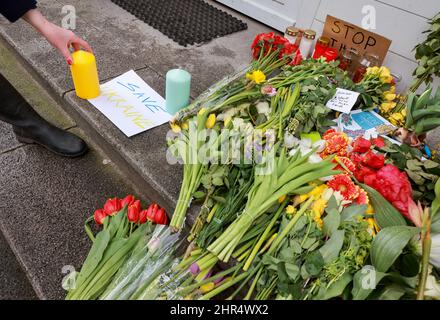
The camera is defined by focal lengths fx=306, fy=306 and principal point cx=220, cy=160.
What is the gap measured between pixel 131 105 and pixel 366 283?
144 centimetres

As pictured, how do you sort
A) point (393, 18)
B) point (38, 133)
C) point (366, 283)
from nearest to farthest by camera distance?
point (366, 283)
point (38, 133)
point (393, 18)

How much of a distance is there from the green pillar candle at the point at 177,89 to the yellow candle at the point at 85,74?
1.37 ft

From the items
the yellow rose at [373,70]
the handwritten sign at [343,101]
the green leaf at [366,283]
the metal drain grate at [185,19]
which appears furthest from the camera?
the metal drain grate at [185,19]

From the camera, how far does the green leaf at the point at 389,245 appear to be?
0.96m

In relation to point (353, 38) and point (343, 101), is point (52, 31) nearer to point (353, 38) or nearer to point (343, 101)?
point (343, 101)

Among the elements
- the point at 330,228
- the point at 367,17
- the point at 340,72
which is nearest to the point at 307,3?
the point at 367,17

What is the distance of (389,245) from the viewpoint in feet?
3.21

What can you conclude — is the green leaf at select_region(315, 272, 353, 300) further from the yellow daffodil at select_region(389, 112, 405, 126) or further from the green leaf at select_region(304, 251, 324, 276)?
the yellow daffodil at select_region(389, 112, 405, 126)

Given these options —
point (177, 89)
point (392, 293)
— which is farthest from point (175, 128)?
point (392, 293)

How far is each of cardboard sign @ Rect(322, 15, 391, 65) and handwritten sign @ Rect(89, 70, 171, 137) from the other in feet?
4.15

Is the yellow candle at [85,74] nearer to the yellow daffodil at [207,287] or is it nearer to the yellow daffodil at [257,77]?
the yellow daffodil at [257,77]

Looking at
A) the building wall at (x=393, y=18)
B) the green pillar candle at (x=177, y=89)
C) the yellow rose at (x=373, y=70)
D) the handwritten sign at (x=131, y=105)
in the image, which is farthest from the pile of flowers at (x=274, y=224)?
the building wall at (x=393, y=18)

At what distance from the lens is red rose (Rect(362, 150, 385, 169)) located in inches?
49.2

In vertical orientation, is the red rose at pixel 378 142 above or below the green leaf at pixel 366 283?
above
